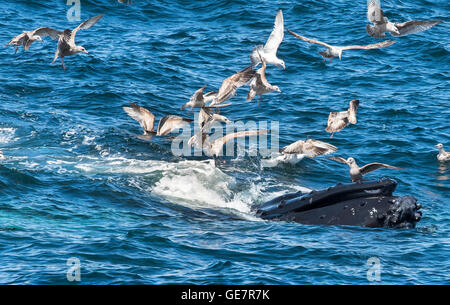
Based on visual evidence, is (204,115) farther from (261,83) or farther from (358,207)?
(358,207)

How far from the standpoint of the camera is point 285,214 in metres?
15.4

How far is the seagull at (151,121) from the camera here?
21422 millimetres

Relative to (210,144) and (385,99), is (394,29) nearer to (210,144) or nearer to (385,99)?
(210,144)

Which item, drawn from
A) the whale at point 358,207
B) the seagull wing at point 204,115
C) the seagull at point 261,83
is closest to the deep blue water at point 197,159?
the whale at point 358,207

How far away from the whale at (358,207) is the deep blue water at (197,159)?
0.21 meters

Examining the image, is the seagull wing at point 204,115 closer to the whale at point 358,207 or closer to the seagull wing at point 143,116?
the seagull wing at point 143,116

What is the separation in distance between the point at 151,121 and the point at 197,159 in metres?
Answer: 2.60

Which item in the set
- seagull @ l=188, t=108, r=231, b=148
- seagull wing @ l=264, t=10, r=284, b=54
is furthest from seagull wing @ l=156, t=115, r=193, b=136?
seagull wing @ l=264, t=10, r=284, b=54

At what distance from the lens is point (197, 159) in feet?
68.3

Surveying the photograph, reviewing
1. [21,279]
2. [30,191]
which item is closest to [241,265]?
[21,279]

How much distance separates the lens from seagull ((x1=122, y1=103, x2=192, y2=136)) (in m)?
21.4

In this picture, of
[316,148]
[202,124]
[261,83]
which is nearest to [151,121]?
[202,124]

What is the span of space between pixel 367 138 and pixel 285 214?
9166 mm

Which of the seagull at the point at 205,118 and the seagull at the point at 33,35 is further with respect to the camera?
the seagull at the point at 33,35
